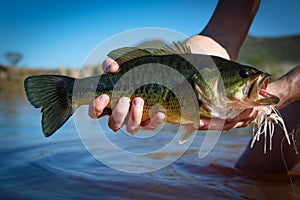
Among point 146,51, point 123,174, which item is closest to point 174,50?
point 146,51

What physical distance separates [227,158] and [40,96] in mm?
2367

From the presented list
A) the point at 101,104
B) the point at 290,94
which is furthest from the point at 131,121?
the point at 290,94

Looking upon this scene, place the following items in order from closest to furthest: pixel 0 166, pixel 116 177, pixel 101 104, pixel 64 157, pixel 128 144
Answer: pixel 101 104 → pixel 116 177 → pixel 0 166 → pixel 64 157 → pixel 128 144

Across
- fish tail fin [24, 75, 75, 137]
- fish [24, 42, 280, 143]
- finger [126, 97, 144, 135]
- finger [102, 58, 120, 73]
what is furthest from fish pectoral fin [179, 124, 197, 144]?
fish tail fin [24, 75, 75, 137]

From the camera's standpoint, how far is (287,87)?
2.72 metres

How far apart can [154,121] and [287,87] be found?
3.82 ft

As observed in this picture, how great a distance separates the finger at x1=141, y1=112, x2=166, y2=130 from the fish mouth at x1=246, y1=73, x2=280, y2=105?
0.60 metres

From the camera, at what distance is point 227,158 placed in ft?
12.9

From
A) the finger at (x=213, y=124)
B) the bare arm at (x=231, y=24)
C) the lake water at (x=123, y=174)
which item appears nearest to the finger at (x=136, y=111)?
the finger at (x=213, y=124)

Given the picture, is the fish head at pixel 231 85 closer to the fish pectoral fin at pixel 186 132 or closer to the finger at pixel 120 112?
the fish pectoral fin at pixel 186 132

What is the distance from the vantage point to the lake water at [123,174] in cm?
264

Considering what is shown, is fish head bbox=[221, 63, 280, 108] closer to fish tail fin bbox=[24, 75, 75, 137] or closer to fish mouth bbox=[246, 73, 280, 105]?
fish mouth bbox=[246, 73, 280, 105]

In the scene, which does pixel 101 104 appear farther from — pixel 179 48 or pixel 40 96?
pixel 179 48

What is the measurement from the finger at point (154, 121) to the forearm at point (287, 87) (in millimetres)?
940
